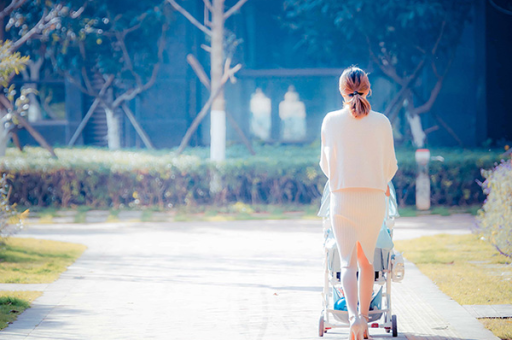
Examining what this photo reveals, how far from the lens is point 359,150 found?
4.81 meters

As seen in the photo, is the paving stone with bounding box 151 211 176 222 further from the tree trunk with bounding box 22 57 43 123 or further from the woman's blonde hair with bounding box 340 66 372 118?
the tree trunk with bounding box 22 57 43 123

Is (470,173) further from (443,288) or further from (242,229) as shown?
(443,288)

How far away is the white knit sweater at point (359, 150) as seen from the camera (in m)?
4.78

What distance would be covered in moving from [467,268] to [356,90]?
374cm

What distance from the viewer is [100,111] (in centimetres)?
2131

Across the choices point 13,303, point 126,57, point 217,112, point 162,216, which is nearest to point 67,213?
point 162,216

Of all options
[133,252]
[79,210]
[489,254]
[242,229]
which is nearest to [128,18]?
[79,210]

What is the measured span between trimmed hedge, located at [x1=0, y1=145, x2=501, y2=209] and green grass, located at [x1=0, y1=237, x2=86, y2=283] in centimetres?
368

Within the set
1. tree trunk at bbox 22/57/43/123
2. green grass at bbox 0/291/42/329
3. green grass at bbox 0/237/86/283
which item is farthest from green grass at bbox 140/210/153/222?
tree trunk at bbox 22/57/43/123

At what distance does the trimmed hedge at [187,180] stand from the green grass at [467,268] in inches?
148


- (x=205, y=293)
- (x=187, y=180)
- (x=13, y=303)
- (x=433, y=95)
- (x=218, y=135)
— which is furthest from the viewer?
(x=433, y=95)

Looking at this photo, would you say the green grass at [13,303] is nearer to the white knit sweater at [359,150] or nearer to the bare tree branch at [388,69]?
the white knit sweater at [359,150]

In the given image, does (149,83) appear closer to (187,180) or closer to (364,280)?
(187,180)

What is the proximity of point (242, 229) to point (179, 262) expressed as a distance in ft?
9.08
